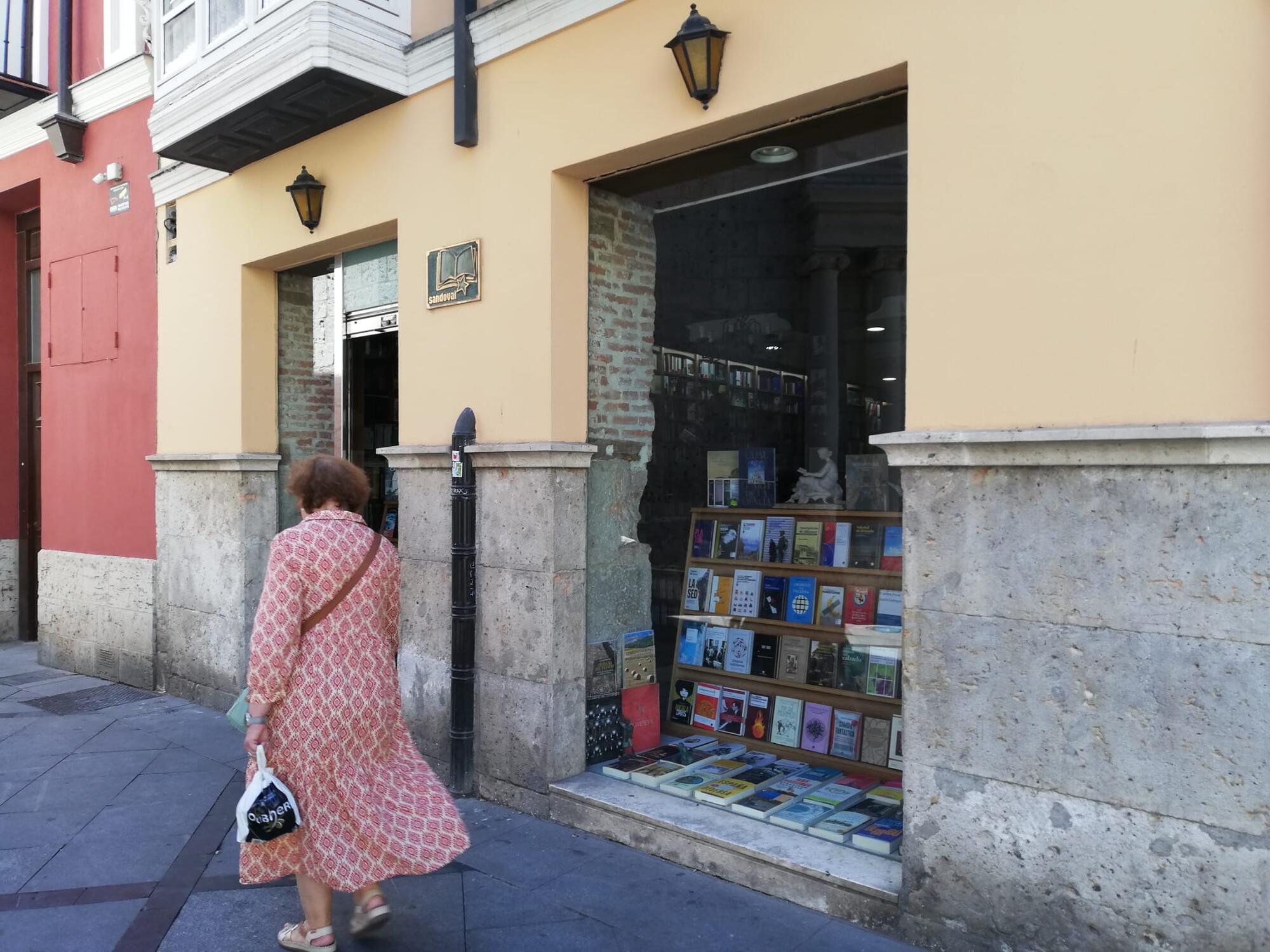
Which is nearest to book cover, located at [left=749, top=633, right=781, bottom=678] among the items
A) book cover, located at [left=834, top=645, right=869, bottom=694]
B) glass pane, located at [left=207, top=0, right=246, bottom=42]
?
book cover, located at [left=834, top=645, right=869, bottom=694]

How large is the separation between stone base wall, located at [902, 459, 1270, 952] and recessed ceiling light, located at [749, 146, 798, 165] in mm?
1906

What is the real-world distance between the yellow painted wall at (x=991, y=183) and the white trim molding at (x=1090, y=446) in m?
0.10

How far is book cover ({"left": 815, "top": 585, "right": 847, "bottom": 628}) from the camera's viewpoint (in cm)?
496

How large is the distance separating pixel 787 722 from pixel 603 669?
1049 mm

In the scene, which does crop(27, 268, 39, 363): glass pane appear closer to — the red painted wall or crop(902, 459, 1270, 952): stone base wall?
the red painted wall

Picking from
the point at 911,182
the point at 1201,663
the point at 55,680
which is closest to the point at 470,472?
the point at 911,182

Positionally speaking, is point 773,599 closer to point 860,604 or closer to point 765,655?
point 765,655

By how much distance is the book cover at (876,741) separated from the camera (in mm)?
4672

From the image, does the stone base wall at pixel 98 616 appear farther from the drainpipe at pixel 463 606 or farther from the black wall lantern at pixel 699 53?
the black wall lantern at pixel 699 53

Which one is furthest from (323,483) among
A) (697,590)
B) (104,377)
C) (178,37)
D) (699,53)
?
(104,377)

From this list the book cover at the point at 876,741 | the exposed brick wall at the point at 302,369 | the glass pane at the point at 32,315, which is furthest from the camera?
the glass pane at the point at 32,315

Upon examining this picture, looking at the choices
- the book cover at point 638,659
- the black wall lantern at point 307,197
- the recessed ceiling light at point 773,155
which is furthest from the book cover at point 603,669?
the black wall lantern at point 307,197

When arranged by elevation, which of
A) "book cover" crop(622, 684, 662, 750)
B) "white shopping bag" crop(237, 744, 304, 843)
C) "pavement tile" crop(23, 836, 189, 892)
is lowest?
"pavement tile" crop(23, 836, 189, 892)

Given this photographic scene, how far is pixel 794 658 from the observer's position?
5.12 metres
